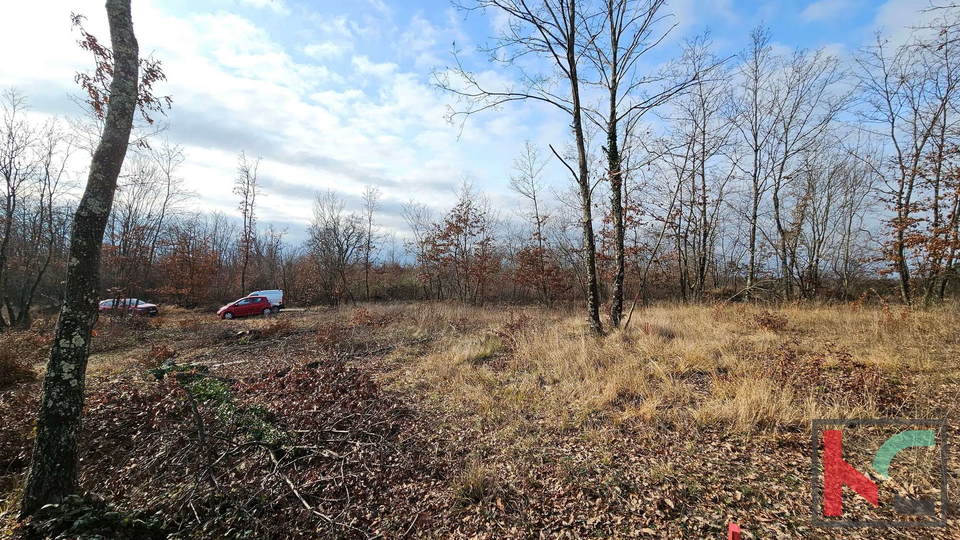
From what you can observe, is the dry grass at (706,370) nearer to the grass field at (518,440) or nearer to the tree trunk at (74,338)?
the grass field at (518,440)

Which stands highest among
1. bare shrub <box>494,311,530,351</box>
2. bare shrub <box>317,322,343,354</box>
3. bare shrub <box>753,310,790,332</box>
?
bare shrub <box>753,310,790,332</box>

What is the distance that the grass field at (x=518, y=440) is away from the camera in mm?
2670

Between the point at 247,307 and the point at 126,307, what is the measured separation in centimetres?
576

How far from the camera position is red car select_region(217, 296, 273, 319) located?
1938cm

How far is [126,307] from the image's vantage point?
18094 millimetres

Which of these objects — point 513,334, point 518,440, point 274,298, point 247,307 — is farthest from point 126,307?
point 518,440

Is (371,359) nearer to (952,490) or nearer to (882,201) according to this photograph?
(952,490)

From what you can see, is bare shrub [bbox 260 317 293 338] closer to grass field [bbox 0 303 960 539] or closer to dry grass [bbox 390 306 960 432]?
grass field [bbox 0 303 960 539]

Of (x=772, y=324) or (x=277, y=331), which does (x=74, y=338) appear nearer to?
(x=277, y=331)

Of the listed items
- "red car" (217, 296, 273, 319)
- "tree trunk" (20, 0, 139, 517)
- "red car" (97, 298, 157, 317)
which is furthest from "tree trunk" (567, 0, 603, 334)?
"red car" (97, 298, 157, 317)

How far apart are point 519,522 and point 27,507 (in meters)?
3.90

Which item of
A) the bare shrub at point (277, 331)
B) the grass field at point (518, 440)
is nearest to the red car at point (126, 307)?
the bare shrub at point (277, 331)

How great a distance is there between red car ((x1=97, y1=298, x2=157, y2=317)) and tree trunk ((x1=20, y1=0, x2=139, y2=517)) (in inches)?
780

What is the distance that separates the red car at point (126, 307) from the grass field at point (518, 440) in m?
14.9
